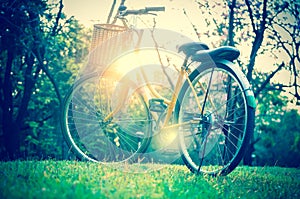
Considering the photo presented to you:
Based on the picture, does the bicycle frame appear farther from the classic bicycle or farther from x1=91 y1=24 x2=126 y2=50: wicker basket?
x1=91 y1=24 x2=126 y2=50: wicker basket

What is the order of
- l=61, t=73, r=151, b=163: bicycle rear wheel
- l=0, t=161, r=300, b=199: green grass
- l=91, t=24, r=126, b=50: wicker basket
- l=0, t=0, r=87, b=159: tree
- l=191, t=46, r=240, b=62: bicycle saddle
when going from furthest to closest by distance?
l=0, t=0, r=87, b=159: tree
l=61, t=73, r=151, b=163: bicycle rear wheel
l=91, t=24, r=126, b=50: wicker basket
l=191, t=46, r=240, b=62: bicycle saddle
l=0, t=161, r=300, b=199: green grass

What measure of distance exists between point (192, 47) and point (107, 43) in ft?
3.30

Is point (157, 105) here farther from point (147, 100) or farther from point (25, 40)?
point (25, 40)

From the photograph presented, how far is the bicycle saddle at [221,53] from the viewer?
2.69m

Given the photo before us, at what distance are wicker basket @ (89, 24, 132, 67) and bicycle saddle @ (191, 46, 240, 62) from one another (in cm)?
99

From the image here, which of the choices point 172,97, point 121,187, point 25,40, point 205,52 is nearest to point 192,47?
point 205,52

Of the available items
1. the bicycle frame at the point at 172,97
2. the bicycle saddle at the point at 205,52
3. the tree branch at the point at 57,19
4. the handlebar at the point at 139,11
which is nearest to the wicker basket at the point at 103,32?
the handlebar at the point at 139,11

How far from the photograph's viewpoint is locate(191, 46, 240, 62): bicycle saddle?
106 inches

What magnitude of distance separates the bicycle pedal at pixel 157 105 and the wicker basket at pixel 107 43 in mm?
683

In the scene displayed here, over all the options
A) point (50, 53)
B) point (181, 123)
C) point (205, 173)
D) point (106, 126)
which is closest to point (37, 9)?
point (50, 53)

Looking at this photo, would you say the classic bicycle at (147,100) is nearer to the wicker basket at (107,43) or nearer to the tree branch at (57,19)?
the wicker basket at (107,43)

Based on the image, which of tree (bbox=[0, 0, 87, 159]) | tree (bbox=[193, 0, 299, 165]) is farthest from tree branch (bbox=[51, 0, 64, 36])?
tree (bbox=[193, 0, 299, 165])

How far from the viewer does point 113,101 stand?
12.1 feet

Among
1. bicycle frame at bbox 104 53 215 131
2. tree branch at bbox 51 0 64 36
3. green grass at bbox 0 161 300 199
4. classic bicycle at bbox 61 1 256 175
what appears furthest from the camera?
tree branch at bbox 51 0 64 36
